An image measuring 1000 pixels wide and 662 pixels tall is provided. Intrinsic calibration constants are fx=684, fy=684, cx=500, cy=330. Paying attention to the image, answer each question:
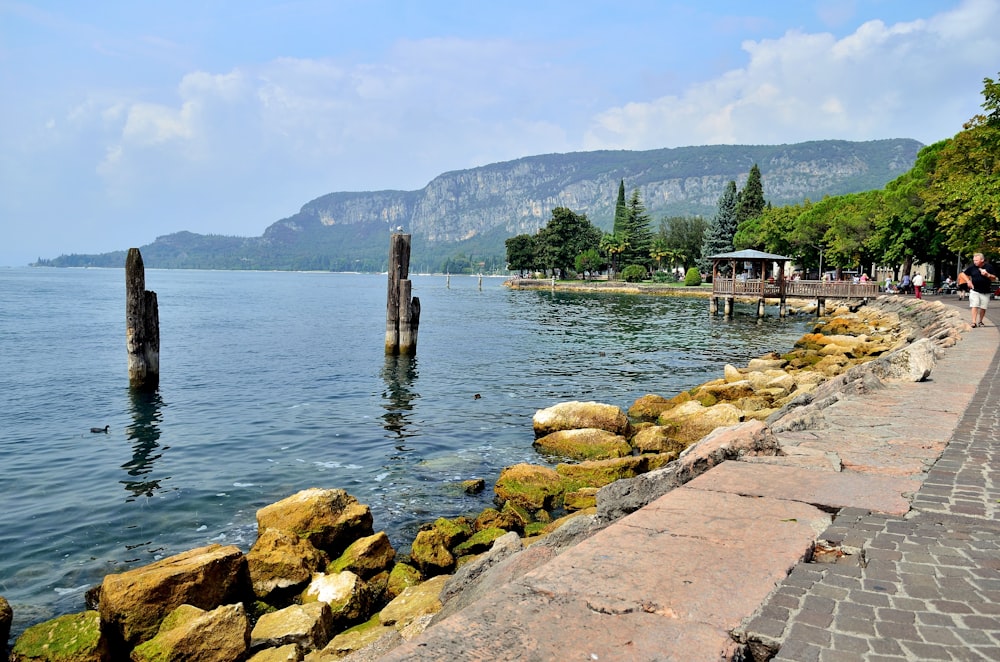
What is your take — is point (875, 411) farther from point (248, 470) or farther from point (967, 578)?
point (248, 470)

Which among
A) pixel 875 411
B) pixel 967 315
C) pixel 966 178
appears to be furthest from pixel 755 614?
pixel 966 178

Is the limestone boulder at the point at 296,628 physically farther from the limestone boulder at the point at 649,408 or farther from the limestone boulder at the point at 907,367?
the limestone boulder at the point at 649,408

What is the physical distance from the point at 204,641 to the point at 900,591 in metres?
4.83

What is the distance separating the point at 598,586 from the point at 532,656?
0.75 meters

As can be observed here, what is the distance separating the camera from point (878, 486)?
523 centimetres

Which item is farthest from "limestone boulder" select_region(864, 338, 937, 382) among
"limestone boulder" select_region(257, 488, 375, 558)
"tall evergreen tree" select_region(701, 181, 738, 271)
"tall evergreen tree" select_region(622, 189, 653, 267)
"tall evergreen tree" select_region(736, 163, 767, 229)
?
"tall evergreen tree" select_region(622, 189, 653, 267)

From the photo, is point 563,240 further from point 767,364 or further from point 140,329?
point 140,329

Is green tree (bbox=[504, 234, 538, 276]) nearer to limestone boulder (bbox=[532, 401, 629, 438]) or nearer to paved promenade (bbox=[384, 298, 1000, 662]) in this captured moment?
limestone boulder (bbox=[532, 401, 629, 438])

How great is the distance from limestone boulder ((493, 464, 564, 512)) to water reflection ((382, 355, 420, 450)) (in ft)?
12.8

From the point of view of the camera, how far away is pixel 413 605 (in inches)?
232

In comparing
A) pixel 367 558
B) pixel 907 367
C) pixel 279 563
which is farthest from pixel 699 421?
pixel 279 563

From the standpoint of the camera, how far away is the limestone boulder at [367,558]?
23.8 ft

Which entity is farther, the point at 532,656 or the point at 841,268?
the point at 841,268

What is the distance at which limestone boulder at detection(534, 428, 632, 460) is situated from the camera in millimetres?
11664
